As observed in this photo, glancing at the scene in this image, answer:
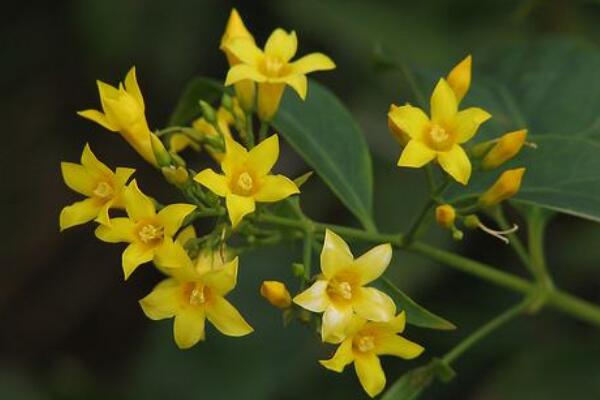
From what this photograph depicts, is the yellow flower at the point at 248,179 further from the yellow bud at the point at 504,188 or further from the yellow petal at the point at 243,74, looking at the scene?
Result: the yellow bud at the point at 504,188

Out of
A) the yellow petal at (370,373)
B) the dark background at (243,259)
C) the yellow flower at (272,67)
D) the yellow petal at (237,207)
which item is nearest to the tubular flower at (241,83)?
the yellow flower at (272,67)

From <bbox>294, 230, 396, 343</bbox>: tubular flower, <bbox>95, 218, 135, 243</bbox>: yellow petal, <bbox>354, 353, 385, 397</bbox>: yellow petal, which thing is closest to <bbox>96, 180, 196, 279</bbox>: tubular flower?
<bbox>95, 218, 135, 243</bbox>: yellow petal

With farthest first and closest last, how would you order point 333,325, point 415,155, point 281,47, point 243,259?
1. point 243,259
2. point 281,47
3. point 415,155
4. point 333,325

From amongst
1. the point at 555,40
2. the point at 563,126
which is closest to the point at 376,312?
the point at 563,126

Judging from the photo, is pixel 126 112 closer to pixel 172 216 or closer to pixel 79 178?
pixel 79 178

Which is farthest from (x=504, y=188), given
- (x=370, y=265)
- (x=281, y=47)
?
(x=281, y=47)

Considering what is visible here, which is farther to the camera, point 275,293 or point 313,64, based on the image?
point 313,64

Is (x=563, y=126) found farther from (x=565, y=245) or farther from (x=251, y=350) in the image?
(x=251, y=350)
